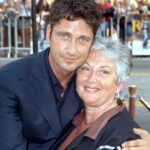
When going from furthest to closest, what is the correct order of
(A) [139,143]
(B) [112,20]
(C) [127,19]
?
(C) [127,19], (B) [112,20], (A) [139,143]

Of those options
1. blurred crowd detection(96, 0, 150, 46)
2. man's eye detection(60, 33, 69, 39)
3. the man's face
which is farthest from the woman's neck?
blurred crowd detection(96, 0, 150, 46)

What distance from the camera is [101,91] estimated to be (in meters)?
2.67

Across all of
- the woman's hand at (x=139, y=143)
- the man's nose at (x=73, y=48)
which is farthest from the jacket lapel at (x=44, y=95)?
the woman's hand at (x=139, y=143)

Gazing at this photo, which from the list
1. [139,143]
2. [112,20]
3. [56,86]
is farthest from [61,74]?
[112,20]

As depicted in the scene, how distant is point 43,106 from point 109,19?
37.6ft

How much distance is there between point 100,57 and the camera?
2660 mm

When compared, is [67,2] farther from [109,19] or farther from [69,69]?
[109,19]

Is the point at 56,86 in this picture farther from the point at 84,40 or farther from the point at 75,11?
the point at 75,11

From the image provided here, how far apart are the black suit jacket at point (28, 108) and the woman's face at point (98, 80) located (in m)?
0.18

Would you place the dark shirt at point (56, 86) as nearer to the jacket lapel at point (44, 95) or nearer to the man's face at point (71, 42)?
the jacket lapel at point (44, 95)

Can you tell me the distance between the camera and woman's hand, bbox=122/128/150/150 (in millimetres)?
2381

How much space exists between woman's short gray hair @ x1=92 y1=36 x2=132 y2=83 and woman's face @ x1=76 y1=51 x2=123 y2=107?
0.07 ft

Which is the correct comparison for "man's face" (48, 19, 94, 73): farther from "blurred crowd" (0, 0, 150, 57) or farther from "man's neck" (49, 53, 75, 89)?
"blurred crowd" (0, 0, 150, 57)

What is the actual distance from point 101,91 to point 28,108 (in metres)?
0.37
